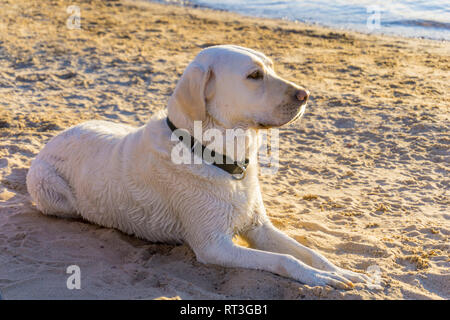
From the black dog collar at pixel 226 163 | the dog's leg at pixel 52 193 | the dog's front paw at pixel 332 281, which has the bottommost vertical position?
the dog's front paw at pixel 332 281

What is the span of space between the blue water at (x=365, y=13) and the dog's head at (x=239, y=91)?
1032 centimetres

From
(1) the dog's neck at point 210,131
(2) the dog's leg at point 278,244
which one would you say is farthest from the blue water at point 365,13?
(1) the dog's neck at point 210,131

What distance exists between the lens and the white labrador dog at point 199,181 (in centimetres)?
346

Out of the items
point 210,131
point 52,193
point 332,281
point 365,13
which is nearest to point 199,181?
point 210,131

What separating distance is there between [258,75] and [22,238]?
2293 millimetres

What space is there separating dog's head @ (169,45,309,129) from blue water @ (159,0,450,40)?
10323mm

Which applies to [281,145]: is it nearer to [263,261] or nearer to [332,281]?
[263,261]

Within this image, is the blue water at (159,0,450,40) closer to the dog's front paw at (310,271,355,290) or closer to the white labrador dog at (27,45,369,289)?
the white labrador dog at (27,45,369,289)

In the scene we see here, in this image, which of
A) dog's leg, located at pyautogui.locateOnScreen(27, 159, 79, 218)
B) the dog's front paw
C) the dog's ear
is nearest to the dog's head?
the dog's ear

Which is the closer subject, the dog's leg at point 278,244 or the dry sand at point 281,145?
the dry sand at point 281,145

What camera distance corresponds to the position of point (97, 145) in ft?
14.2

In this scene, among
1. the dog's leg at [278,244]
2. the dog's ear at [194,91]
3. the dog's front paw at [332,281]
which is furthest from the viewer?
the dog's leg at [278,244]

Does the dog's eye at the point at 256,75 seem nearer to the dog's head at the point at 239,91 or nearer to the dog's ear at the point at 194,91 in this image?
the dog's head at the point at 239,91
